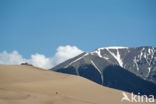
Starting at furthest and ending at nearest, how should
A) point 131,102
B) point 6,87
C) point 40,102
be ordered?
point 131,102
point 6,87
point 40,102

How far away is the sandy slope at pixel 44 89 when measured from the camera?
18.8 m

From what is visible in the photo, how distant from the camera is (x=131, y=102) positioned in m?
24.3

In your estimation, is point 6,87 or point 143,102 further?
point 143,102

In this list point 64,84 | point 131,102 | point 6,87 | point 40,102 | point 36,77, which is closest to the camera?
point 40,102

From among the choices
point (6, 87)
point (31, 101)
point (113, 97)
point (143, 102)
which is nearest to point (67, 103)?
point (31, 101)

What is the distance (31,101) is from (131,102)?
30.5 ft

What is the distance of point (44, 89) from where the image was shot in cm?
2319

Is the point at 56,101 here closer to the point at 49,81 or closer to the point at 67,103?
the point at 67,103

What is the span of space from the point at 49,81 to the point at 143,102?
7948 mm

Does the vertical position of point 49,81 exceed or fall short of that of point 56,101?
it exceeds it

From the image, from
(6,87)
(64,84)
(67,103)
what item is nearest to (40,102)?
(67,103)

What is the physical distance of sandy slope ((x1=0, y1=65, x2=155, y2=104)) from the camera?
741 inches

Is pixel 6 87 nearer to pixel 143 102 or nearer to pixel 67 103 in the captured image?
pixel 67 103

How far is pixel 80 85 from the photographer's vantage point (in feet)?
91.2
